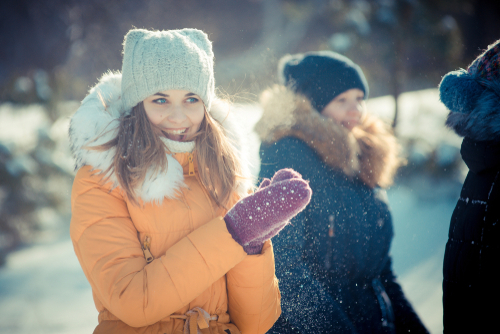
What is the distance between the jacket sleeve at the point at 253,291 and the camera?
1104 mm

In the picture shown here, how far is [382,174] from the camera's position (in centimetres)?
183

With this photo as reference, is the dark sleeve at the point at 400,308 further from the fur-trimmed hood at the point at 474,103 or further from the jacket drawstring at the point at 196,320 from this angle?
the jacket drawstring at the point at 196,320

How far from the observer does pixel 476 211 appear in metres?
1.15

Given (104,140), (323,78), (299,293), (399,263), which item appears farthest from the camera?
(399,263)

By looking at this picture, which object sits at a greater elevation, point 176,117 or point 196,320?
point 176,117

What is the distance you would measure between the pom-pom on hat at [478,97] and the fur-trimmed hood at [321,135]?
0.55 m

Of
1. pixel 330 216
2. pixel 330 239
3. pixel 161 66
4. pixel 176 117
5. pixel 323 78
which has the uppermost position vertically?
pixel 323 78

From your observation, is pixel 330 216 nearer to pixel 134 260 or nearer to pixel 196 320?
pixel 196 320

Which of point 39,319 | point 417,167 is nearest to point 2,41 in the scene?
point 39,319

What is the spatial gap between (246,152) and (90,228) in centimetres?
72

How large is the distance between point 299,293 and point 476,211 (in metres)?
0.84

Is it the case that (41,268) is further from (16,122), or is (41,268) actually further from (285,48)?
(285,48)

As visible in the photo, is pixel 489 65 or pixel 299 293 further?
pixel 299 293

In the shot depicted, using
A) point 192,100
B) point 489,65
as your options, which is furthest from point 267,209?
point 489,65
